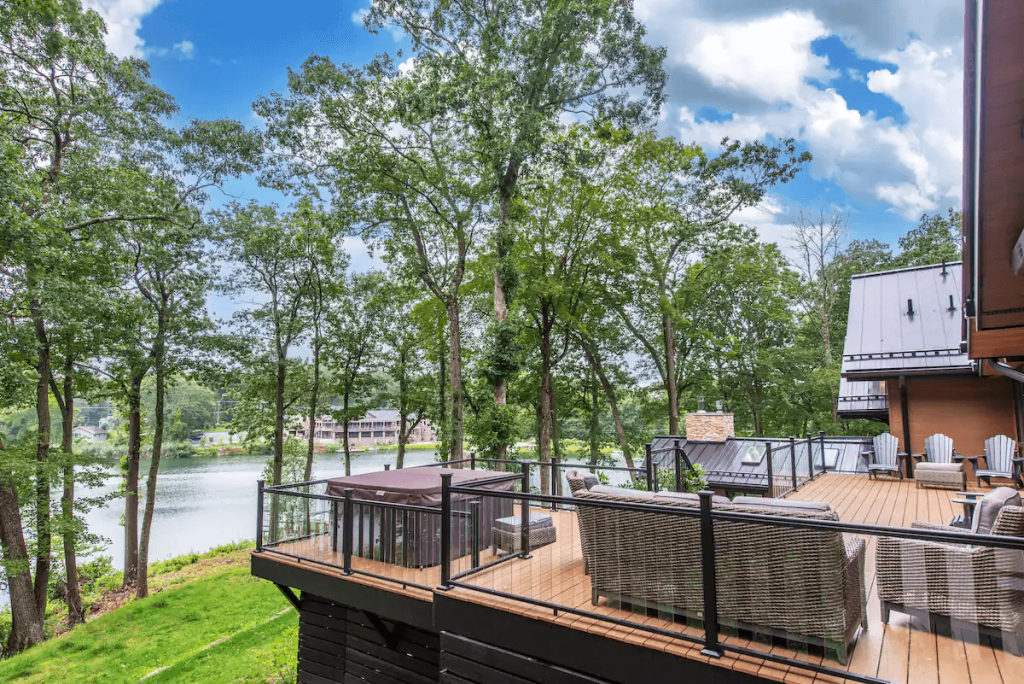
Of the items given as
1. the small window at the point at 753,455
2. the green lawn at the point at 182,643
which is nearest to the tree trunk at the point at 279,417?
the green lawn at the point at 182,643

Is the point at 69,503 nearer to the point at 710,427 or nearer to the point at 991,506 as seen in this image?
the point at 710,427

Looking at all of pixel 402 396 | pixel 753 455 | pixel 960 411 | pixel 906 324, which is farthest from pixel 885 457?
pixel 402 396

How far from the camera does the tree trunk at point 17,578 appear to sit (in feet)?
34.2

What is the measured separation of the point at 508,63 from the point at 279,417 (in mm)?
12784

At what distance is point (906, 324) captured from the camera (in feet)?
36.2

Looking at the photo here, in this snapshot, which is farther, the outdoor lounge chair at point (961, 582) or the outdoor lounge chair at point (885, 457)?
the outdoor lounge chair at point (885, 457)

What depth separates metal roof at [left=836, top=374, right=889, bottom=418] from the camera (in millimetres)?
12219

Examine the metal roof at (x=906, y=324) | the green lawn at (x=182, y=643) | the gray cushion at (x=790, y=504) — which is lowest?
the green lawn at (x=182, y=643)

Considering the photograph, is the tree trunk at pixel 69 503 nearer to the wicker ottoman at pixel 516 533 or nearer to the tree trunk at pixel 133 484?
the tree trunk at pixel 133 484

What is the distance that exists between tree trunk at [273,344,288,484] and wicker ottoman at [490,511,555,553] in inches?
543

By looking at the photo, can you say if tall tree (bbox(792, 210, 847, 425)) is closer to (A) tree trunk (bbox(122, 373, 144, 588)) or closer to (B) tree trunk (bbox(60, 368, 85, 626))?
(A) tree trunk (bbox(122, 373, 144, 588))

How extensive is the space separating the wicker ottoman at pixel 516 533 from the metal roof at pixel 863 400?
33.4ft

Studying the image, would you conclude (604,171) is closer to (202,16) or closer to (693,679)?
(693,679)

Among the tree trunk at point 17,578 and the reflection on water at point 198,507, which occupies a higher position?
the tree trunk at point 17,578
